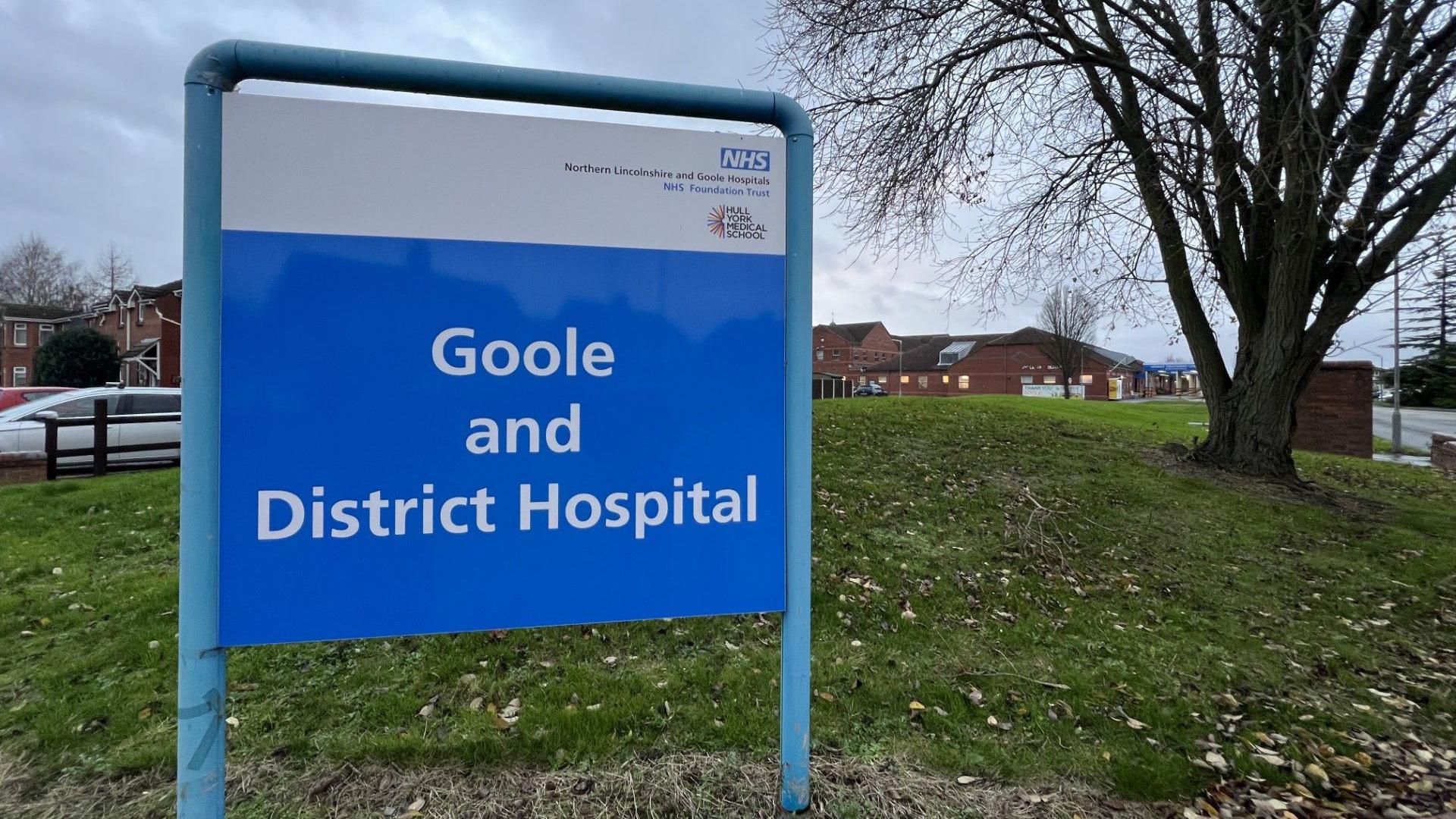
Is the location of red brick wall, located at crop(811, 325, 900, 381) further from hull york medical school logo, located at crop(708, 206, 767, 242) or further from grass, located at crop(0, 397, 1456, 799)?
hull york medical school logo, located at crop(708, 206, 767, 242)

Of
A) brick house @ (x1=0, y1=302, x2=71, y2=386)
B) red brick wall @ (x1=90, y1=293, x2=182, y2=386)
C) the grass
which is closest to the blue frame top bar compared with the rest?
the grass

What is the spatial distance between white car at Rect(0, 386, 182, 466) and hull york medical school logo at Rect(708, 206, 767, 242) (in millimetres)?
11335

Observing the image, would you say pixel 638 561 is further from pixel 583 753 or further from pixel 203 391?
pixel 203 391

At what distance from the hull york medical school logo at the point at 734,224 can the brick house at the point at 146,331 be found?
3982 cm

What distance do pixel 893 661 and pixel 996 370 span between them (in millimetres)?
73208

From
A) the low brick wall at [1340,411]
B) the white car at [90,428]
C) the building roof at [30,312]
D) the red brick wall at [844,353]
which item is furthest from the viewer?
the red brick wall at [844,353]

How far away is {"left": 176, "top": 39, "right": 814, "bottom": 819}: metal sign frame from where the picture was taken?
2.02 meters

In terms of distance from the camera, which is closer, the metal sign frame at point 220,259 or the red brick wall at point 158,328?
the metal sign frame at point 220,259

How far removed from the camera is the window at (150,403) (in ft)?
40.1

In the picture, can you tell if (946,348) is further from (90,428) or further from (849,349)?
(90,428)

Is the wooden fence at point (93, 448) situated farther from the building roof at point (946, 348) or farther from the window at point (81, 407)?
the building roof at point (946, 348)

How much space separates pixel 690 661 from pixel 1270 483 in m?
9.21

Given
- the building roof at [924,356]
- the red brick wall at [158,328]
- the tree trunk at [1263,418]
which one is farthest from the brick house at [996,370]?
the red brick wall at [158,328]

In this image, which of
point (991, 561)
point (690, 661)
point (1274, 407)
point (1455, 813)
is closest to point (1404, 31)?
point (1274, 407)
